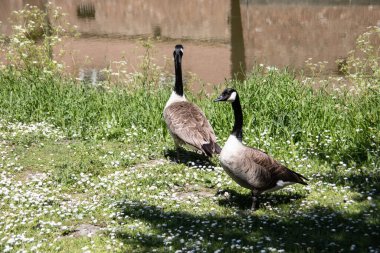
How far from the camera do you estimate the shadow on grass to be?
18.8ft

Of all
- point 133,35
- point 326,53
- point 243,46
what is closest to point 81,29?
point 133,35

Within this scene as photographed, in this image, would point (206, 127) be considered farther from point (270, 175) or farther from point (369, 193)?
point (369, 193)

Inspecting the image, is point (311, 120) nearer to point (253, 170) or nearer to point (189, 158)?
point (189, 158)

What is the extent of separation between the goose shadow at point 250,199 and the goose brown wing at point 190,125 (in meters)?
0.83

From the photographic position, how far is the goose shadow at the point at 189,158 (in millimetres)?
8651

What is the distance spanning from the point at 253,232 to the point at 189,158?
301 centimetres

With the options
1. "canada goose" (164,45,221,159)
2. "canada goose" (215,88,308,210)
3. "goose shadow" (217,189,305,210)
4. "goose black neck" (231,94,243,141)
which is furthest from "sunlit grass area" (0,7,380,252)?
"goose black neck" (231,94,243,141)

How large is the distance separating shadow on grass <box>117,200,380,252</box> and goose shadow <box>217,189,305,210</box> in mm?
349

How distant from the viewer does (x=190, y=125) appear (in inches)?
326

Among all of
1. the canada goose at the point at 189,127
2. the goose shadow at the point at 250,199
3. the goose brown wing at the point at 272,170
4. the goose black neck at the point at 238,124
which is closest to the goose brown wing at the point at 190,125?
the canada goose at the point at 189,127

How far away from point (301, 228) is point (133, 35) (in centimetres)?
1785

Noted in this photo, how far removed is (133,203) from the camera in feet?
23.2

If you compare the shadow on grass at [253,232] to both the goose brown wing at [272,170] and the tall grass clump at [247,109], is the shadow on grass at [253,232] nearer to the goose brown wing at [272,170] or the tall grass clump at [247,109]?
the goose brown wing at [272,170]

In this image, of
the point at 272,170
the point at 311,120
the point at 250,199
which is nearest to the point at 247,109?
the point at 311,120
